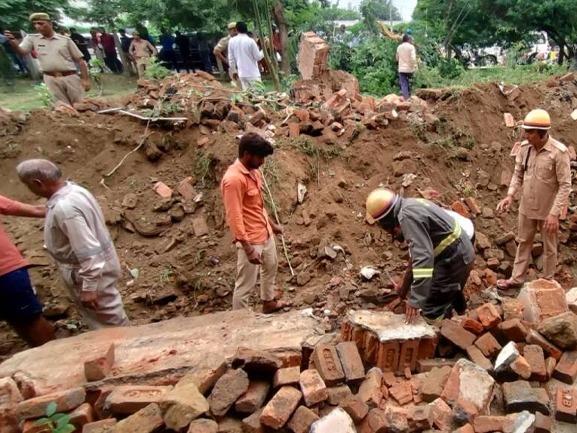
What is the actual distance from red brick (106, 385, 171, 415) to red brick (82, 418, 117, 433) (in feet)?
0.24

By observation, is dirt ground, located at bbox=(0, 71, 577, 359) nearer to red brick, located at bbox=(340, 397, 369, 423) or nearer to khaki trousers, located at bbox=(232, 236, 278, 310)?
khaki trousers, located at bbox=(232, 236, 278, 310)

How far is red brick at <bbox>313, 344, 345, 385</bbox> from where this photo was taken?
85.2 inches

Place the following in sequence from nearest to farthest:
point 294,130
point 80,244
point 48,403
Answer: point 48,403, point 80,244, point 294,130

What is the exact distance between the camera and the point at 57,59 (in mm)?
5918

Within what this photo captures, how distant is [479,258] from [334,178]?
1.89 m

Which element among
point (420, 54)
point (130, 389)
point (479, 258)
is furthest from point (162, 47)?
point (130, 389)

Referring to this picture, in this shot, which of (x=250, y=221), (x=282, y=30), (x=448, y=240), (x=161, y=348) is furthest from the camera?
(x=282, y=30)

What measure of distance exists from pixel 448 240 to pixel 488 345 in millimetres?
870

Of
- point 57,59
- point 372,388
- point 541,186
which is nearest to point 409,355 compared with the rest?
point 372,388

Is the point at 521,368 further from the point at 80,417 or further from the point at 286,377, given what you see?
the point at 80,417

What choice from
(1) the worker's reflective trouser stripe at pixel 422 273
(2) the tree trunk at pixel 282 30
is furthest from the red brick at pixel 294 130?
(2) the tree trunk at pixel 282 30

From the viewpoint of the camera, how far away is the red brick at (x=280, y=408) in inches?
74.3

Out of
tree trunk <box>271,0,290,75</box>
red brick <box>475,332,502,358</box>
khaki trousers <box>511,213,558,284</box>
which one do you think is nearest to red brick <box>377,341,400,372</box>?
→ red brick <box>475,332,502,358</box>

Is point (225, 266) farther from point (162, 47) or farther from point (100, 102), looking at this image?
point (162, 47)
